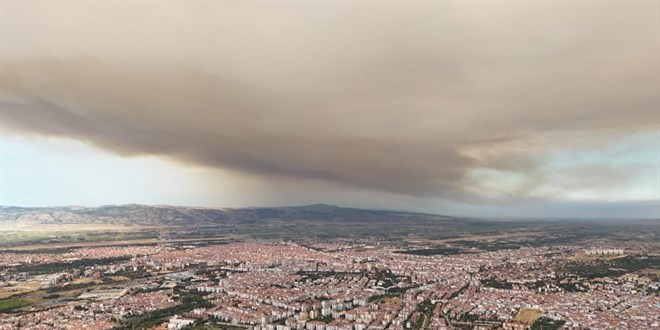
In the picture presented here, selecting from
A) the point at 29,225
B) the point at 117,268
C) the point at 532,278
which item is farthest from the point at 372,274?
the point at 29,225

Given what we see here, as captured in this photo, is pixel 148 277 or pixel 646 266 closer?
pixel 148 277

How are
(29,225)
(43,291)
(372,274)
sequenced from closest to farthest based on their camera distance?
1. (43,291)
2. (372,274)
3. (29,225)

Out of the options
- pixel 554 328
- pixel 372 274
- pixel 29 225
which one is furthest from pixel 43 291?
pixel 29 225

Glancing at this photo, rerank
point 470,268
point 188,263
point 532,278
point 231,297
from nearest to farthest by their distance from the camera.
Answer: point 231,297 < point 532,278 < point 470,268 < point 188,263

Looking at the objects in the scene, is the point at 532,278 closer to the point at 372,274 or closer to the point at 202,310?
the point at 372,274

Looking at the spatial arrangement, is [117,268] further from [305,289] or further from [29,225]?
[29,225]

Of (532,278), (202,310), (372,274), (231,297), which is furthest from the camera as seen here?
(372,274)
